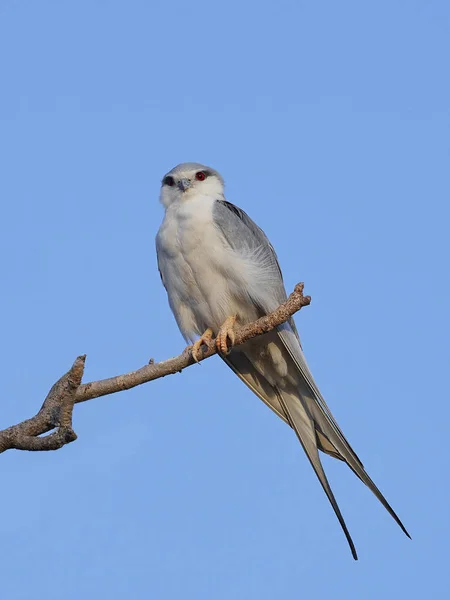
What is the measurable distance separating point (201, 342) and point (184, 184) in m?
1.58

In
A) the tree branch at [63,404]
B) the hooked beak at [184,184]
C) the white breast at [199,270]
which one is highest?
the hooked beak at [184,184]

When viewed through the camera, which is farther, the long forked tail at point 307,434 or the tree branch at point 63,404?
the long forked tail at point 307,434

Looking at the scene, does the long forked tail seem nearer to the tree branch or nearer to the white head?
the tree branch

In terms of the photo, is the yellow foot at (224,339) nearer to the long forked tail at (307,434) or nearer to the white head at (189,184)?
the long forked tail at (307,434)

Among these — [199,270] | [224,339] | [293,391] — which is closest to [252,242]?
[199,270]

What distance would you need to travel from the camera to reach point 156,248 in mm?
7137

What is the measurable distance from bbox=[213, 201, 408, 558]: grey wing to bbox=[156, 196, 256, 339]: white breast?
0.43 ft

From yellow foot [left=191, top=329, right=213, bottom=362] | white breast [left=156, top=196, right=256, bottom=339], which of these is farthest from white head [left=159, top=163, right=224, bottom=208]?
yellow foot [left=191, top=329, right=213, bottom=362]

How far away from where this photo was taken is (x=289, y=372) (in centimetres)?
686

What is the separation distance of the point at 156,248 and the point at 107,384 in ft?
7.52

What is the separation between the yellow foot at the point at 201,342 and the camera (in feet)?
20.4

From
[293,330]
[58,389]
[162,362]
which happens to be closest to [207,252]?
[293,330]

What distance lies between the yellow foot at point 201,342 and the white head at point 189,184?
49.8 inches

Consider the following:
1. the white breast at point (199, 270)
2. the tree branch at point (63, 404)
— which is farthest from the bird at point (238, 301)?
the tree branch at point (63, 404)
